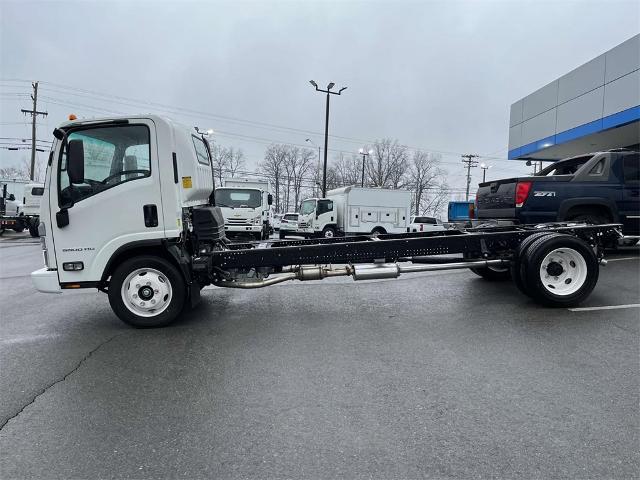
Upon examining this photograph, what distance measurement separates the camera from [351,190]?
1984cm

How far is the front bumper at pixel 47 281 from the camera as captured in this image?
16.6ft

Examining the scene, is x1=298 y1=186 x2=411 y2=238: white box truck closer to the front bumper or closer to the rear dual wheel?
the rear dual wheel

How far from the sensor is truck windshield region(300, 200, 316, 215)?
21.2 meters

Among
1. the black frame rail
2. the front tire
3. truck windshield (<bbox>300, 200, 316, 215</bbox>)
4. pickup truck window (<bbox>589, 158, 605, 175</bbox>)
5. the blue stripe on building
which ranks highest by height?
the blue stripe on building

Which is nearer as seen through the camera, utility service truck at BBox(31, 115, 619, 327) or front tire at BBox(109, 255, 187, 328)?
utility service truck at BBox(31, 115, 619, 327)

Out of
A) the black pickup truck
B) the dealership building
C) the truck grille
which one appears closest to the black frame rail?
the black pickup truck

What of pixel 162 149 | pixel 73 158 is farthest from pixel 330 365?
pixel 73 158

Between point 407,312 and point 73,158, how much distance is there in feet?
15.6

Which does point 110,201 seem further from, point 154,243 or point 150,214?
point 154,243

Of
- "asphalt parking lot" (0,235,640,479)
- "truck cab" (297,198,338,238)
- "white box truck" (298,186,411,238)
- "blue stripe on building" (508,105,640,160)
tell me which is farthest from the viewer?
"truck cab" (297,198,338,238)

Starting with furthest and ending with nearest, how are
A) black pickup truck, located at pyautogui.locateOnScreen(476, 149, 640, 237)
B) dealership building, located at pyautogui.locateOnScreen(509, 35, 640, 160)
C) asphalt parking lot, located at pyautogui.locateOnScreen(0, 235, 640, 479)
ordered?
dealership building, located at pyautogui.locateOnScreen(509, 35, 640, 160)
black pickup truck, located at pyautogui.locateOnScreen(476, 149, 640, 237)
asphalt parking lot, located at pyautogui.locateOnScreen(0, 235, 640, 479)

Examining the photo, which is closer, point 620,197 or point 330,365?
point 330,365

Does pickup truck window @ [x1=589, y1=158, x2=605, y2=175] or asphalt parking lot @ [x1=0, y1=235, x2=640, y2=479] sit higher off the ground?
pickup truck window @ [x1=589, y1=158, x2=605, y2=175]

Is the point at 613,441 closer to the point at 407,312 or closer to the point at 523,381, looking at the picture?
the point at 523,381
